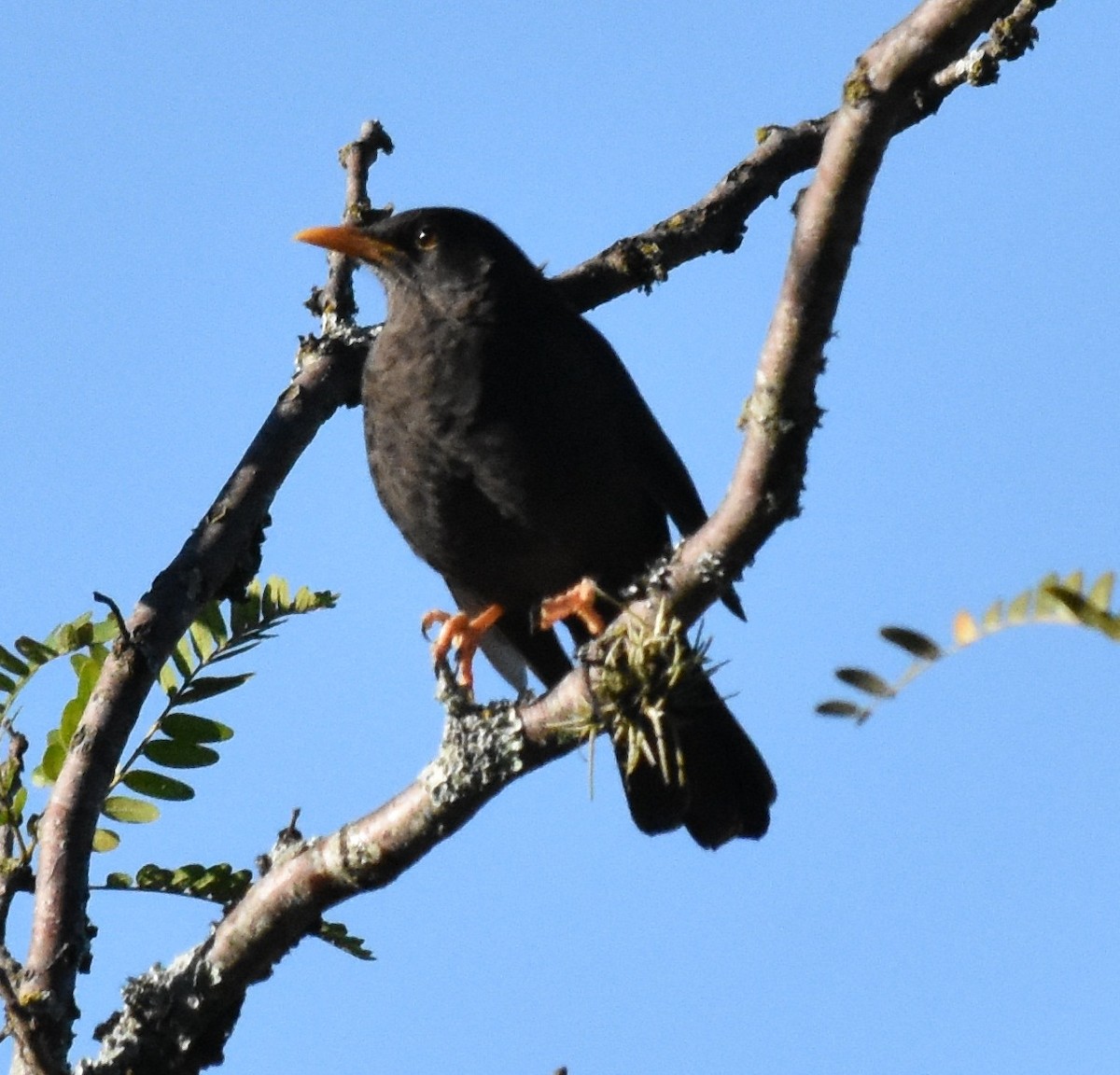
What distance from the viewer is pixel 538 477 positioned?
618 centimetres

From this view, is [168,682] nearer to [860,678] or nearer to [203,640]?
[203,640]

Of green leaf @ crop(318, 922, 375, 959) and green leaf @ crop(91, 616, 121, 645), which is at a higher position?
green leaf @ crop(91, 616, 121, 645)

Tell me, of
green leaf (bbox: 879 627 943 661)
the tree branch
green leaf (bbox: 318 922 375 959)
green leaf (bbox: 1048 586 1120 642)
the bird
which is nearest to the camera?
green leaf (bbox: 1048 586 1120 642)

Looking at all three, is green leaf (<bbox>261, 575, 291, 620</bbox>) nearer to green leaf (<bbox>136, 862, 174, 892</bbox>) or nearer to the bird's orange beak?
green leaf (<bbox>136, 862, 174, 892</bbox>)

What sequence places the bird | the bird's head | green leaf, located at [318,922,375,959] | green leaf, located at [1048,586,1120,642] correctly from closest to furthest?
green leaf, located at [1048,586,1120,642], green leaf, located at [318,922,375,959], the bird, the bird's head

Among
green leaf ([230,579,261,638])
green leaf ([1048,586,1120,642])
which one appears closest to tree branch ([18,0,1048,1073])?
green leaf ([230,579,261,638])

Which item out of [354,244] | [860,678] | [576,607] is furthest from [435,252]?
[860,678]

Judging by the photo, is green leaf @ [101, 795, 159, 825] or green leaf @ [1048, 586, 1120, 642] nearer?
green leaf @ [1048, 586, 1120, 642]

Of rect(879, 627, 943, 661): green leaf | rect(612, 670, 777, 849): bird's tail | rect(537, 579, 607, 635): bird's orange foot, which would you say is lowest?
rect(879, 627, 943, 661): green leaf

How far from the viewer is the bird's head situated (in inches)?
281

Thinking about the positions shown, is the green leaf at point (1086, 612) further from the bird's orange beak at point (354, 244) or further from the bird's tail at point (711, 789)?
the bird's orange beak at point (354, 244)

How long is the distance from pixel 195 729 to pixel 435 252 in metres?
2.97

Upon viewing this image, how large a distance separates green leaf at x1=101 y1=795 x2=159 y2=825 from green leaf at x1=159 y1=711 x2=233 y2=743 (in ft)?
0.74

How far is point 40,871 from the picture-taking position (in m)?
4.35
